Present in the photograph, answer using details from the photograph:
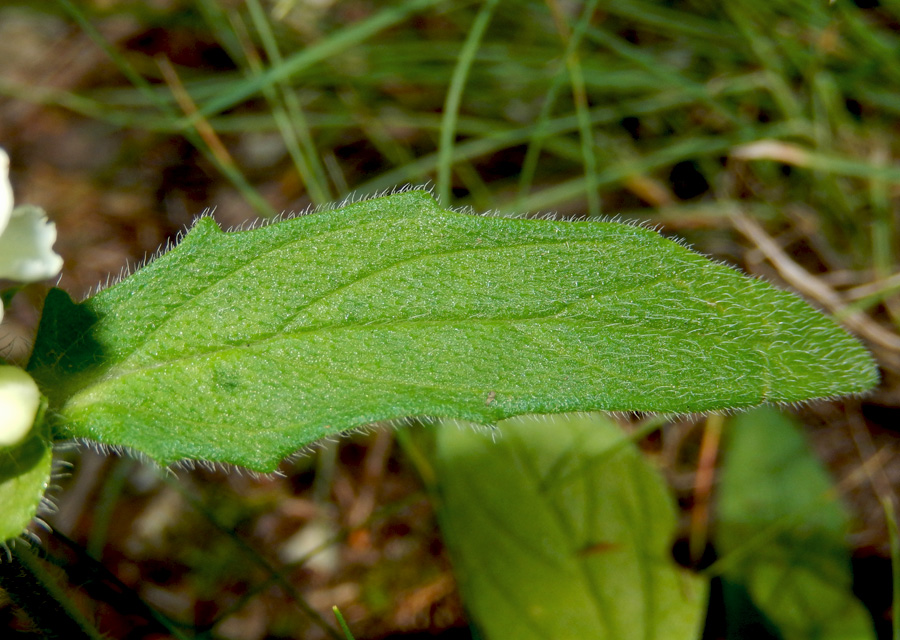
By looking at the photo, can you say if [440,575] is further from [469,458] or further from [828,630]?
[828,630]

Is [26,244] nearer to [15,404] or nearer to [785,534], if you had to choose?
[15,404]

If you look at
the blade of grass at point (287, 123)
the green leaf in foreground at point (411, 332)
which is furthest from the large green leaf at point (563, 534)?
the blade of grass at point (287, 123)

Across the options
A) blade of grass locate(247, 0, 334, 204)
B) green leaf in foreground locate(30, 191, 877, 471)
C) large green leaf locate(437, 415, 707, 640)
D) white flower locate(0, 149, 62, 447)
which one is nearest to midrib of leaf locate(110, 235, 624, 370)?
green leaf in foreground locate(30, 191, 877, 471)

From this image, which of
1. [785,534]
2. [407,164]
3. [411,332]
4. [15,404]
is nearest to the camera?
[15,404]

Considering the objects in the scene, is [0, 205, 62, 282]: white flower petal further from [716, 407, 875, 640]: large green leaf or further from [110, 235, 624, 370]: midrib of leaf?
[716, 407, 875, 640]: large green leaf

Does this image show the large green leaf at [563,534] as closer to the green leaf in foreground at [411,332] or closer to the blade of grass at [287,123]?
the green leaf in foreground at [411,332]

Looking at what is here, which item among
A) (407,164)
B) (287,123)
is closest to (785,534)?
(407,164)

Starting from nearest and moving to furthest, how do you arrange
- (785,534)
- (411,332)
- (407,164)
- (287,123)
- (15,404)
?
(15,404) < (411,332) < (785,534) < (287,123) < (407,164)

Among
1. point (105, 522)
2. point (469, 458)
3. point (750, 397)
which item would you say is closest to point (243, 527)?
point (105, 522)
